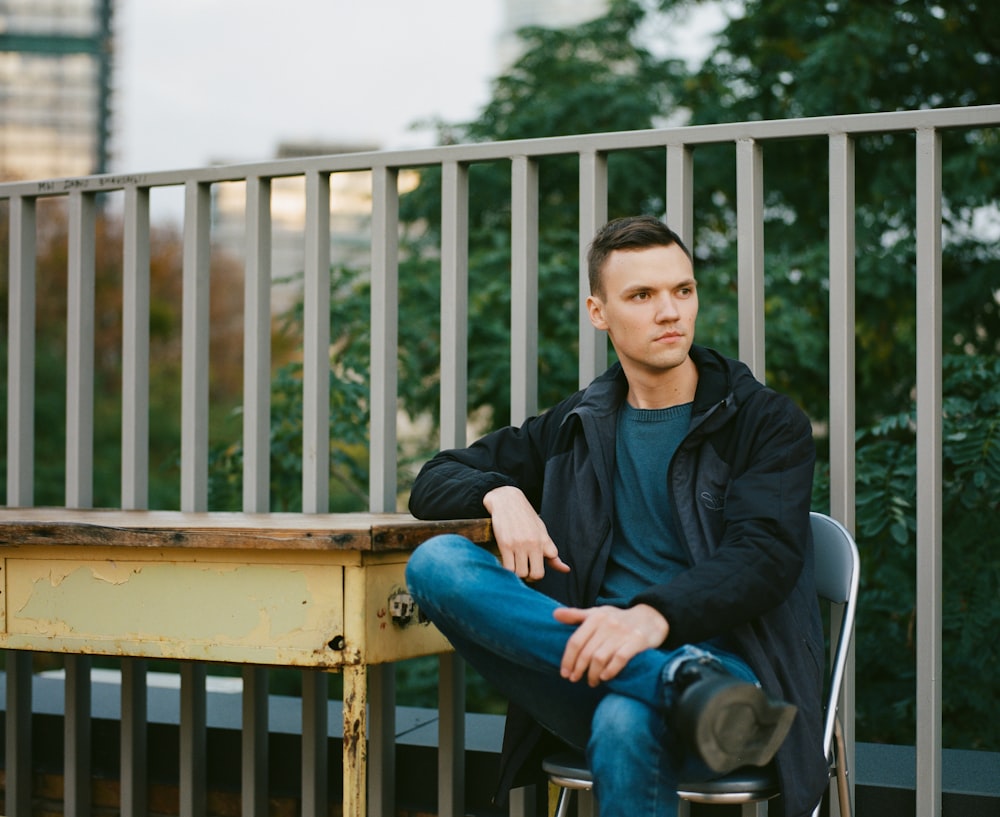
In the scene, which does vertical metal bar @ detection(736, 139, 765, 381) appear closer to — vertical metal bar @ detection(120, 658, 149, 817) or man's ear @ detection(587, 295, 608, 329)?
man's ear @ detection(587, 295, 608, 329)

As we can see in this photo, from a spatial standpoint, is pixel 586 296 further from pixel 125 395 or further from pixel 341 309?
pixel 341 309

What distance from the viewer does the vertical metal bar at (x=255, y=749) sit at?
9.18ft

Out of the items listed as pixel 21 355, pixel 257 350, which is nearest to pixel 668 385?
pixel 257 350

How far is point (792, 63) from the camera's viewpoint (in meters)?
5.34

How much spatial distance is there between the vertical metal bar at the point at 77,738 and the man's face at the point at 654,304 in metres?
1.71

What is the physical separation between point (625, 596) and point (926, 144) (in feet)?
3.51

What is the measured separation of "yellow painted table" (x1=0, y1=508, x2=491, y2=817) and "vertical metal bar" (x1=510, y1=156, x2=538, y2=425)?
55 cm

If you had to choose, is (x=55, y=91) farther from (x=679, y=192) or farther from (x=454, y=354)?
(x=679, y=192)

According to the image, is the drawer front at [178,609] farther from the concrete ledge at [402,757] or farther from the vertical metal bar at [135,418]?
the concrete ledge at [402,757]

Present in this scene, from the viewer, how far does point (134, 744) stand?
2.94m

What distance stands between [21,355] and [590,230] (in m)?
1.60

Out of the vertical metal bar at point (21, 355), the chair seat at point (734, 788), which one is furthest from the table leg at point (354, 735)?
the vertical metal bar at point (21, 355)

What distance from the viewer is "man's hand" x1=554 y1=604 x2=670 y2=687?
68.6 inches

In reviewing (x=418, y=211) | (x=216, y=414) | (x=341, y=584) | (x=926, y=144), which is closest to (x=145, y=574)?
(x=341, y=584)
